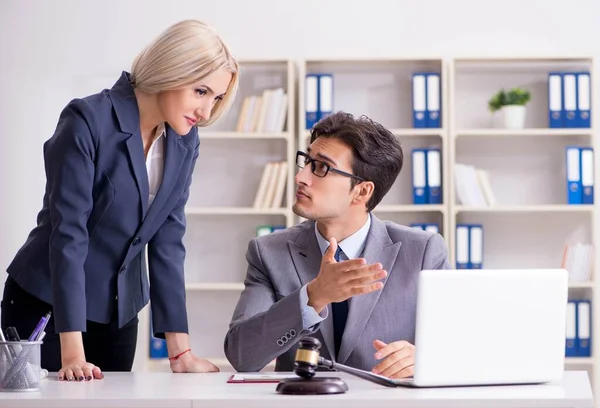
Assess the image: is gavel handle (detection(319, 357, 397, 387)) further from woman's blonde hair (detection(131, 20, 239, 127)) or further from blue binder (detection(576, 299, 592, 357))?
blue binder (detection(576, 299, 592, 357))

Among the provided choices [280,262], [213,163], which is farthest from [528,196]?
[280,262]

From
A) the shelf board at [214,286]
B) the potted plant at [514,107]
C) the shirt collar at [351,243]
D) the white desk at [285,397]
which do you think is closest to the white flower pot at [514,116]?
the potted plant at [514,107]

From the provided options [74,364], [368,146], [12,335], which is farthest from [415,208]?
[12,335]

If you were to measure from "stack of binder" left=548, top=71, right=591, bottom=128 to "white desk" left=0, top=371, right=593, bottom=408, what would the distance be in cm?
304

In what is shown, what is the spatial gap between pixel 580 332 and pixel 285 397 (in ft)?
10.9

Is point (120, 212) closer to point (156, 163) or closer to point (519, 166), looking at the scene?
point (156, 163)

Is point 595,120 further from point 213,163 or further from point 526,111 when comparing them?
point 213,163

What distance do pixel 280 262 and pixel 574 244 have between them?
2726 millimetres

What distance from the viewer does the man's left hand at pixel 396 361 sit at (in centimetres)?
182

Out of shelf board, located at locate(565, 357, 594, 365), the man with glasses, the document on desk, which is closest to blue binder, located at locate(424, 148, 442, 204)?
shelf board, located at locate(565, 357, 594, 365)

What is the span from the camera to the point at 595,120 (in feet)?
14.5

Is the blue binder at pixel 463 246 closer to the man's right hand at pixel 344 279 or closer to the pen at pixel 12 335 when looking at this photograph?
the man's right hand at pixel 344 279

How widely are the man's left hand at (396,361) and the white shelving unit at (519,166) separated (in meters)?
2.87

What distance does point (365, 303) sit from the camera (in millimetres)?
2125
